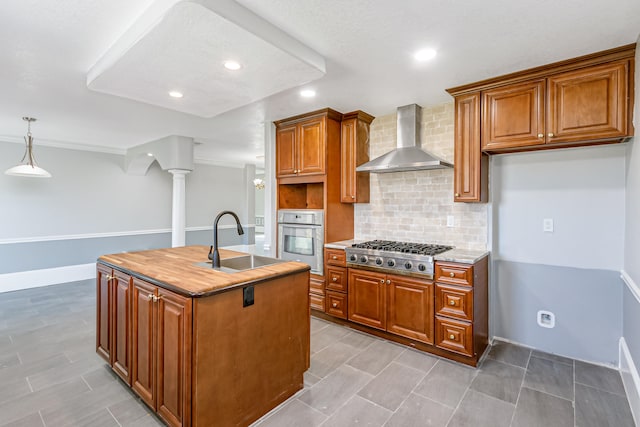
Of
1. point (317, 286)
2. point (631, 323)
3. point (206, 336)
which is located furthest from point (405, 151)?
point (206, 336)

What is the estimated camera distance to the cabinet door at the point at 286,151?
3891 millimetres

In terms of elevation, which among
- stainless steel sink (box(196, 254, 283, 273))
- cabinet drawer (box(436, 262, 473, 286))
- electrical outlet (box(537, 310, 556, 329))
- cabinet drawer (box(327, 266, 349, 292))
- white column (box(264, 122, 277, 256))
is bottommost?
electrical outlet (box(537, 310, 556, 329))

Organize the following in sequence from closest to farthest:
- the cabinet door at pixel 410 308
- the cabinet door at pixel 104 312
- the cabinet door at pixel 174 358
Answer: the cabinet door at pixel 174 358 < the cabinet door at pixel 104 312 < the cabinet door at pixel 410 308

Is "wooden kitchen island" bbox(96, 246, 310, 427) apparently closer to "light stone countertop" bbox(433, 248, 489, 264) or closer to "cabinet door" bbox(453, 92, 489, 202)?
"light stone countertop" bbox(433, 248, 489, 264)

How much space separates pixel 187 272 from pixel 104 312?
1.11 meters

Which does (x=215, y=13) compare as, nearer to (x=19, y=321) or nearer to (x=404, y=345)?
(x=404, y=345)

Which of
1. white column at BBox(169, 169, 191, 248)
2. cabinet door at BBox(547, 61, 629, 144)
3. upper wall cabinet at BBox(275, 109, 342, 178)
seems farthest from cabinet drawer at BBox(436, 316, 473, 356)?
white column at BBox(169, 169, 191, 248)

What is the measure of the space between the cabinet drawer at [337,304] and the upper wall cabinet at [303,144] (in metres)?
1.44

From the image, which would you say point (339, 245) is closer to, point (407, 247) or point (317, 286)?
point (317, 286)

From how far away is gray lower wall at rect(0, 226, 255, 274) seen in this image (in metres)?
5.07

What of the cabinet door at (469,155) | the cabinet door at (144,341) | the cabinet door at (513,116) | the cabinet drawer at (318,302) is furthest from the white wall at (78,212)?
the cabinet door at (513,116)

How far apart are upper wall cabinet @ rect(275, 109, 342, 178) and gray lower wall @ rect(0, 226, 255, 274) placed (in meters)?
4.31

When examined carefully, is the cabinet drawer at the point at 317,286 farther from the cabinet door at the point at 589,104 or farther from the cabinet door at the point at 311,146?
the cabinet door at the point at 589,104

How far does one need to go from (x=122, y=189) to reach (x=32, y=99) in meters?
3.23
